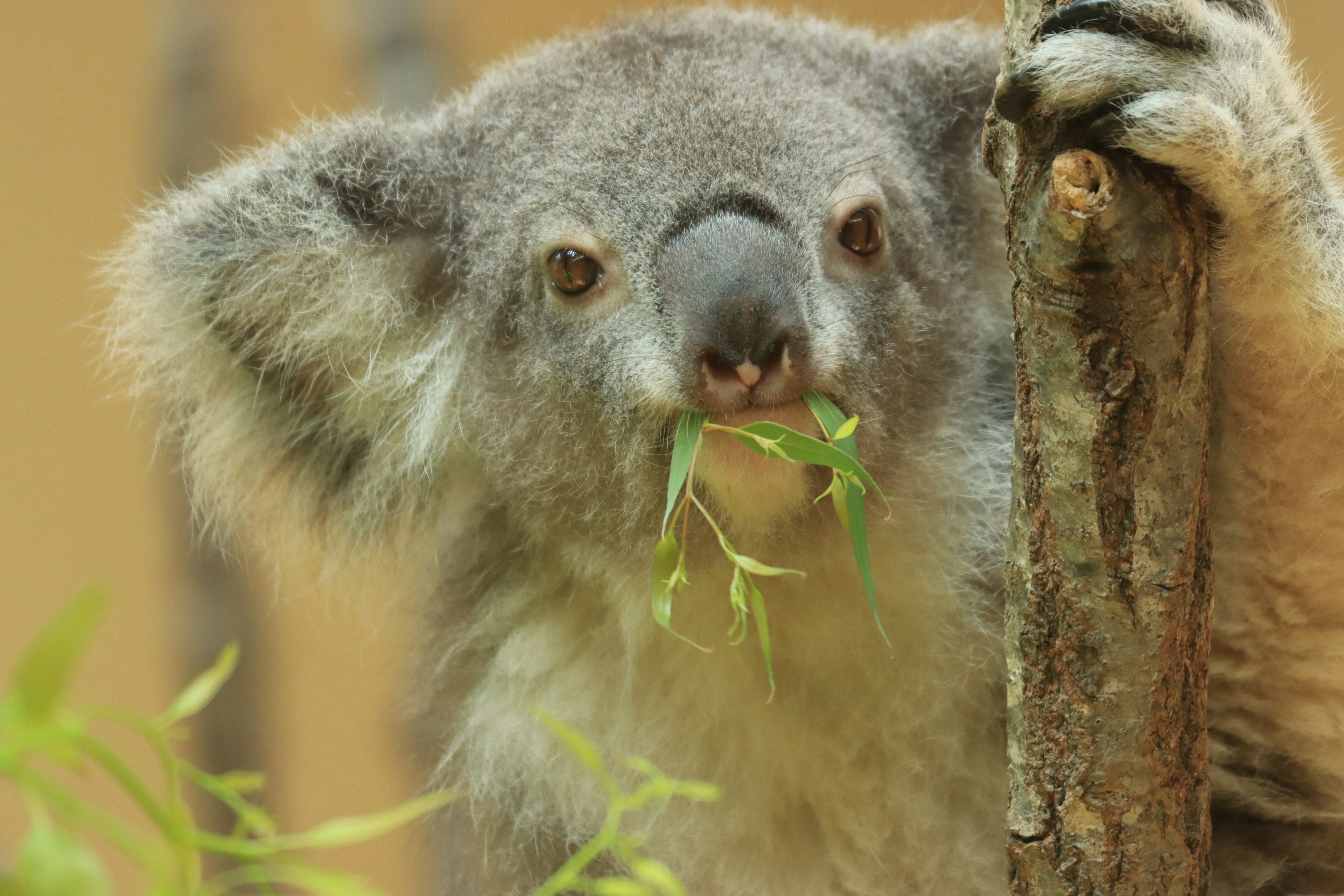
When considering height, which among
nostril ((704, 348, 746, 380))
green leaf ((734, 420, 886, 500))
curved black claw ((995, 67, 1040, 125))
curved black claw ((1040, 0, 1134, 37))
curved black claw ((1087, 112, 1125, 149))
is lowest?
green leaf ((734, 420, 886, 500))

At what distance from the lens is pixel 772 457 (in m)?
1.80

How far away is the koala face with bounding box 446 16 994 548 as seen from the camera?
5.86 ft

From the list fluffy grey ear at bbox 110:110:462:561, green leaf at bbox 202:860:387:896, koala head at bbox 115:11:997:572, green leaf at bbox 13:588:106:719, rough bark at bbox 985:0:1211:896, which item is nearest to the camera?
green leaf at bbox 13:588:106:719

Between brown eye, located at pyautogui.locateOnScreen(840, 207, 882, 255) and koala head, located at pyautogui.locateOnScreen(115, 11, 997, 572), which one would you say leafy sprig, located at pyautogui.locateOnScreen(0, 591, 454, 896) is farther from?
brown eye, located at pyautogui.locateOnScreen(840, 207, 882, 255)

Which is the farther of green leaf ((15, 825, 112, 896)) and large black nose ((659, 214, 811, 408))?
large black nose ((659, 214, 811, 408))

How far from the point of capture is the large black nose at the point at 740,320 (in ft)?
5.59

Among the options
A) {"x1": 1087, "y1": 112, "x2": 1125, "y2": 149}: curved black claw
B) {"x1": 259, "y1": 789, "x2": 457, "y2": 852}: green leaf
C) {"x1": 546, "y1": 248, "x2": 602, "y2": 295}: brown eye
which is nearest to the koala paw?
{"x1": 1087, "y1": 112, "x2": 1125, "y2": 149}: curved black claw

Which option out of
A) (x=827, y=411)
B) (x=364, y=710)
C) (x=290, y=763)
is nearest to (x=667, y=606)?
(x=827, y=411)

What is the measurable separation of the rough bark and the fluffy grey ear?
1149 mm

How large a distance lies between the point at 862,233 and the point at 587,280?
0.43 metres

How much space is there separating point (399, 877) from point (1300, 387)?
14.0 feet

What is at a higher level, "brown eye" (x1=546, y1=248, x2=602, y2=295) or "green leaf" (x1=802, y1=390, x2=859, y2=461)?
"brown eye" (x1=546, y1=248, x2=602, y2=295)

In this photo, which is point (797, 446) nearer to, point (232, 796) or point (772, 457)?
point (772, 457)

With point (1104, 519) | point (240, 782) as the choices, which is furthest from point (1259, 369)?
point (240, 782)
